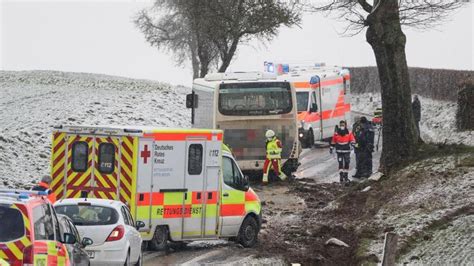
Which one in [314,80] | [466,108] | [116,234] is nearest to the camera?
[116,234]

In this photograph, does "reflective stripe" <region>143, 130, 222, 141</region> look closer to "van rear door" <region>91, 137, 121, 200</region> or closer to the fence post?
"van rear door" <region>91, 137, 121, 200</region>

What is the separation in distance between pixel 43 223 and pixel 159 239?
7.95 m

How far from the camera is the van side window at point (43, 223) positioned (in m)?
12.2

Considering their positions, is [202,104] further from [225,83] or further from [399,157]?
[399,157]

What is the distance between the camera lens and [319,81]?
4053 centimetres

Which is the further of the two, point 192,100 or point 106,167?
point 192,100

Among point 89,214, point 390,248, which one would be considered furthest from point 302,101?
point 390,248

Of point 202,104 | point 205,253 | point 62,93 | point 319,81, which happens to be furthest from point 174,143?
point 62,93

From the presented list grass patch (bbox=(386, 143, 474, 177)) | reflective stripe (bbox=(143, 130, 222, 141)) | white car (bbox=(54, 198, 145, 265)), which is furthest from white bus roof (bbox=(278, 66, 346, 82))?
white car (bbox=(54, 198, 145, 265))

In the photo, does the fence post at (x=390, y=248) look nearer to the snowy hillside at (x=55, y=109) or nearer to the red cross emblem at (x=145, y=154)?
the red cross emblem at (x=145, y=154)

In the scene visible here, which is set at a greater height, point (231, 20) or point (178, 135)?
point (231, 20)

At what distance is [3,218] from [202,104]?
70.8 ft

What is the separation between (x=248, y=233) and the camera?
21.6 m

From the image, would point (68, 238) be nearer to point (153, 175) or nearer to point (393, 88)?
point (153, 175)
